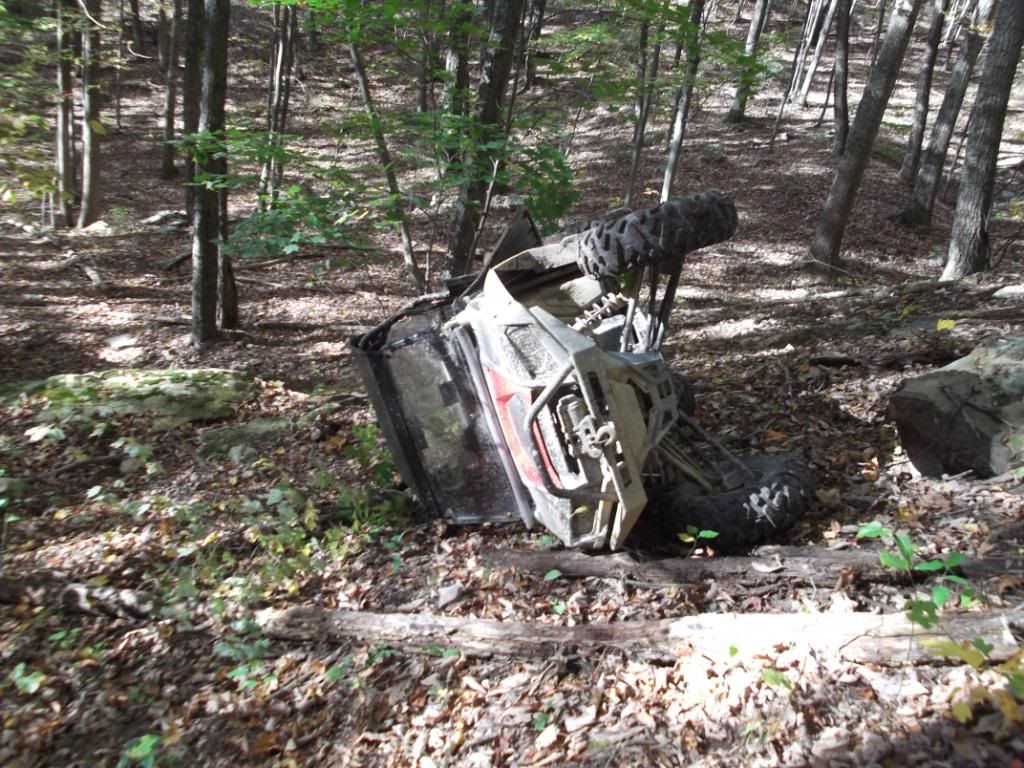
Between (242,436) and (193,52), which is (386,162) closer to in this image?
(242,436)

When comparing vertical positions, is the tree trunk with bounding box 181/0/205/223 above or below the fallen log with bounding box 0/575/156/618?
above

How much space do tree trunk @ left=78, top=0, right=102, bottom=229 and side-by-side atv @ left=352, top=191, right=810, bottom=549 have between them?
12.0 m

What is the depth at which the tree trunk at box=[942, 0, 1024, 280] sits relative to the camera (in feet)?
26.2

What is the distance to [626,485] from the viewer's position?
3.71 meters

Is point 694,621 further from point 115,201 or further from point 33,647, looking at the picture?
point 115,201

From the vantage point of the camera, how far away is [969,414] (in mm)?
4184

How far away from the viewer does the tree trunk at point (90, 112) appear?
1328 centimetres

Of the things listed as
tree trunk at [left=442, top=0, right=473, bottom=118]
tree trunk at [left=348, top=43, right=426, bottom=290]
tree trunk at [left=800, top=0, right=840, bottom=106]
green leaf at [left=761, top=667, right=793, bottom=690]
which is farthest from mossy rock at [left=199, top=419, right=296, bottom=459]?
tree trunk at [left=800, top=0, right=840, bottom=106]

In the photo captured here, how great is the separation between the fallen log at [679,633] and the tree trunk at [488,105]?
4259 mm

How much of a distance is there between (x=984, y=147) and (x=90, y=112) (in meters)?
16.0

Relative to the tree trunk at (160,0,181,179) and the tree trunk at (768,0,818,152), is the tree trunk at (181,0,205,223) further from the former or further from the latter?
the tree trunk at (768,0,818,152)

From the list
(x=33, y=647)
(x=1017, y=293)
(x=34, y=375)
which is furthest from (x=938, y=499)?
(x=34, y=375)

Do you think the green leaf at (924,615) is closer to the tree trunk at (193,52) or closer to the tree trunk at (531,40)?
the tree trunk at (531,40)

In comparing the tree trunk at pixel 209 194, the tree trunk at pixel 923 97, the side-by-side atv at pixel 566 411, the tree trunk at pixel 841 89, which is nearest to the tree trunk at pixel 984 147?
the side-by-side atv at pixel 566 411
